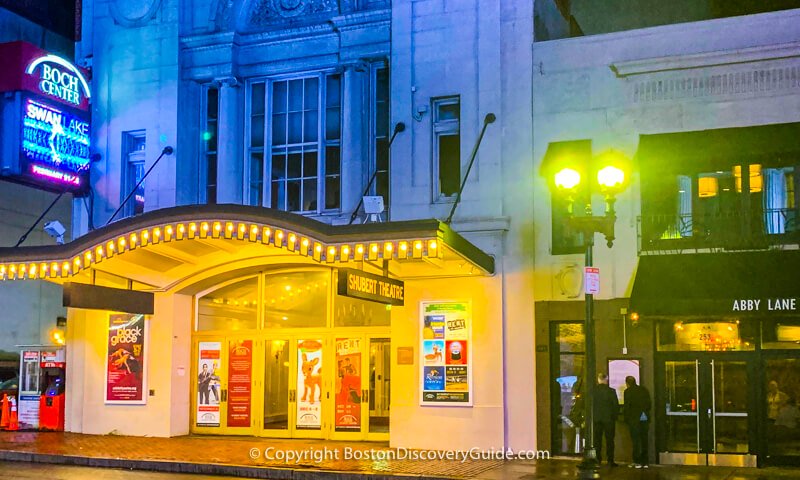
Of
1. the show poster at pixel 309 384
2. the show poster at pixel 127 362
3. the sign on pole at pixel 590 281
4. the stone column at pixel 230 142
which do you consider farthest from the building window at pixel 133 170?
the sign on pole at pixel 590 281

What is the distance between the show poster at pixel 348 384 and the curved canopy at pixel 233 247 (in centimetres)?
Answer: 216

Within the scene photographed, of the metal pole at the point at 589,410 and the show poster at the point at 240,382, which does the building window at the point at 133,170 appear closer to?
the show poster at the point at 240,382

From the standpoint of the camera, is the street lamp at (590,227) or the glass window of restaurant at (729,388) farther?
the glass window of restaurant at (729,388)

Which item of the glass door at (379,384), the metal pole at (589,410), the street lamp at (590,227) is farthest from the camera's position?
the glass door at (379,384)

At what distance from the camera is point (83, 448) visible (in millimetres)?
19750

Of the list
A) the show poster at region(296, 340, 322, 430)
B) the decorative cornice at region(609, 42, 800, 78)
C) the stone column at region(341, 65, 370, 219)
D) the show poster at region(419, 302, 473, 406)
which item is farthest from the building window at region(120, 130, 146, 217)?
the decorative cornice at region(609, 42, 800, 78)

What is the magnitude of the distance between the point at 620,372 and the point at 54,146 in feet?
45.9

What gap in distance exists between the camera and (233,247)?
819 inches

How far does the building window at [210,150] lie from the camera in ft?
75.8

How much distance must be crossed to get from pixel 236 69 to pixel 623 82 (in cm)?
927

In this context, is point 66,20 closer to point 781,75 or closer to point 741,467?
point 781,75

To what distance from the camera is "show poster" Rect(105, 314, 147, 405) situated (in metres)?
22.6

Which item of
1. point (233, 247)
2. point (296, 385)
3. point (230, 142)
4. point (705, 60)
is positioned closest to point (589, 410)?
point (705, 60)

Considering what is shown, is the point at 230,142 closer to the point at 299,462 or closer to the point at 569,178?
the point at 299,462
